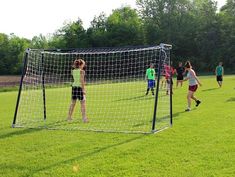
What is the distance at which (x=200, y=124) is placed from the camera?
34.1 ft

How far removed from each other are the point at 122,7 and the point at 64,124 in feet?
231

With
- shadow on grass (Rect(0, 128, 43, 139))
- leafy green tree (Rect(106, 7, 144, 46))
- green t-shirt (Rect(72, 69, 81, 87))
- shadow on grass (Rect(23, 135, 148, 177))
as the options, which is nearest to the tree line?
leafy green tree (Rect(106, 7, 144, 46))

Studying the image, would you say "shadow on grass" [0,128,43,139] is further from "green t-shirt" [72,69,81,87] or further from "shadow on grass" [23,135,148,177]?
"shadow on grass" [23,135,148,177]

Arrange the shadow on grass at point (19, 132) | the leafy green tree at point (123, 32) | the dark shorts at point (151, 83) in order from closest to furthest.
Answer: the shadow on grass at point (19, 132) → the dark shorts at point (151, 83) → the leafy green tree at point (123, 32)

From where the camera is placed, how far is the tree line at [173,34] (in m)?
62.7

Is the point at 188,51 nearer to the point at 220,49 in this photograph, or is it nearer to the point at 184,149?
the point at 220,49

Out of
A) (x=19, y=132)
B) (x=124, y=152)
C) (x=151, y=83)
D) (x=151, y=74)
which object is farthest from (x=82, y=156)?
(x=151, y=83)

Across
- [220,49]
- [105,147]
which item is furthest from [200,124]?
[220,49]

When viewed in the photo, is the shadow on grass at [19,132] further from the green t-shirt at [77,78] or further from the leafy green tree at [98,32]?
the leafy green tree at [98,32]


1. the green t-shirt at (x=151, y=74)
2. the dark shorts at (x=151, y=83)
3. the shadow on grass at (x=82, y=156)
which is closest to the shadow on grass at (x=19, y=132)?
the shadow on grass at (x=82, y=156)

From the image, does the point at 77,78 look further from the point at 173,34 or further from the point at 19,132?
the point at 173,34

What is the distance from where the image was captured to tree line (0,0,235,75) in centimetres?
6266

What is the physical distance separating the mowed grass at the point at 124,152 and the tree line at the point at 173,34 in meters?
51.8

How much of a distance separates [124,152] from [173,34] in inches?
2360
